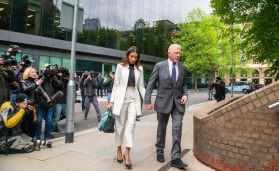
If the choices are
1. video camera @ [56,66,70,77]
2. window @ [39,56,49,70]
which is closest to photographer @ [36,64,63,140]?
video camera @ [56,66,70,77]

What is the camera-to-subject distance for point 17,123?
4395 millimetres

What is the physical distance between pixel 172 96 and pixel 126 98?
783 millimetres

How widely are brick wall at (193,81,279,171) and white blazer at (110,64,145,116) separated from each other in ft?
4.11

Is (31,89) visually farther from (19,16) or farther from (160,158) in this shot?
(19,16)

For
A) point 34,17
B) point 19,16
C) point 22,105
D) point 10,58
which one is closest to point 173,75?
point 22,105

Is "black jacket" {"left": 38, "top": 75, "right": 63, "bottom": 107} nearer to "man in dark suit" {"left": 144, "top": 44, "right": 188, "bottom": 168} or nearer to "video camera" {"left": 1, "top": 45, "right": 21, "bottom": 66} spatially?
"video camera" {"left": 1, "top": 45, "right": 21, "bottom": 66}

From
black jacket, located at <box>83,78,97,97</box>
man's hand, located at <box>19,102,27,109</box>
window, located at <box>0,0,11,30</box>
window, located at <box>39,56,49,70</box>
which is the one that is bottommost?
man's hand, located at <box>19,102,27,109</box>

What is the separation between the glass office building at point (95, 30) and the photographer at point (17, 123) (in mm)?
17663

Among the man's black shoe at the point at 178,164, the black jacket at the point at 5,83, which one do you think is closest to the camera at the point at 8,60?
the black jacket at the point at 5,83

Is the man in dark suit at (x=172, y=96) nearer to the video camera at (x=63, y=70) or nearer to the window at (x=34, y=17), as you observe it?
the video camera at (x=63, y=70)

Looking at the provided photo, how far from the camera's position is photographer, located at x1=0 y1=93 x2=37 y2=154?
421cm

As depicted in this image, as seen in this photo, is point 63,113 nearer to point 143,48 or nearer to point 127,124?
point 127,124

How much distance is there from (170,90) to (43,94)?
294 cm

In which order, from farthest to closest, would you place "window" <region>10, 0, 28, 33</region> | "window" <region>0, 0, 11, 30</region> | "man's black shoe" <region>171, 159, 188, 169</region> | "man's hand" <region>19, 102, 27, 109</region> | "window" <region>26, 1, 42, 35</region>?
1. "window" <region>26, 1, 42, 35</region>
2. "window" <region>10, 0, 28, 33</region>
3. "window" <region>0, 0, 11, 30</region>
4. "man's hand" <region>19, 102, 27, 109</region>
5. "man's black shoe" <region>171, 159, 188, 169</region>
